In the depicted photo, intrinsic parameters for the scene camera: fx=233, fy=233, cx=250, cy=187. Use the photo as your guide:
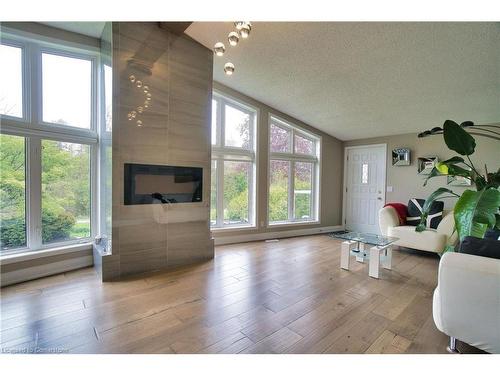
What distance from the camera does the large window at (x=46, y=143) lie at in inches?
103

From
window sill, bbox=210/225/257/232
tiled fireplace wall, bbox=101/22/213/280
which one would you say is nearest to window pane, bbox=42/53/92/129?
tiled fireplace wall, bbox=101/22/213/280

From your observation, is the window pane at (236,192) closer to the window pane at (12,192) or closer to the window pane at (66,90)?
the window pane at (66,90)

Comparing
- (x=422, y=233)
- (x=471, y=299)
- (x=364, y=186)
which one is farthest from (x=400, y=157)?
(x=471, y=299)

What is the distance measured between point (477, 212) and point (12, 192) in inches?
167

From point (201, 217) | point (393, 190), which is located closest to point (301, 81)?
point (201, 217)

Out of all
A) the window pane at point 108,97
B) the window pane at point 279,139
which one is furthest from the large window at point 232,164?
the window pane at point 108,97

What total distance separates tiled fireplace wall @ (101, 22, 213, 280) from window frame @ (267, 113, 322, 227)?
5.92ft

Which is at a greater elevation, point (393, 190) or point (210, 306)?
point (393, 190)

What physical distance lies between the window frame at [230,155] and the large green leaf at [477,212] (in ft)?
11.0

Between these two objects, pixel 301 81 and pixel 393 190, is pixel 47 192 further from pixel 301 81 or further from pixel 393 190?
pixel 393 190

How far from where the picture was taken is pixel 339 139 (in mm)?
5867

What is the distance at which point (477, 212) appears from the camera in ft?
4.70
